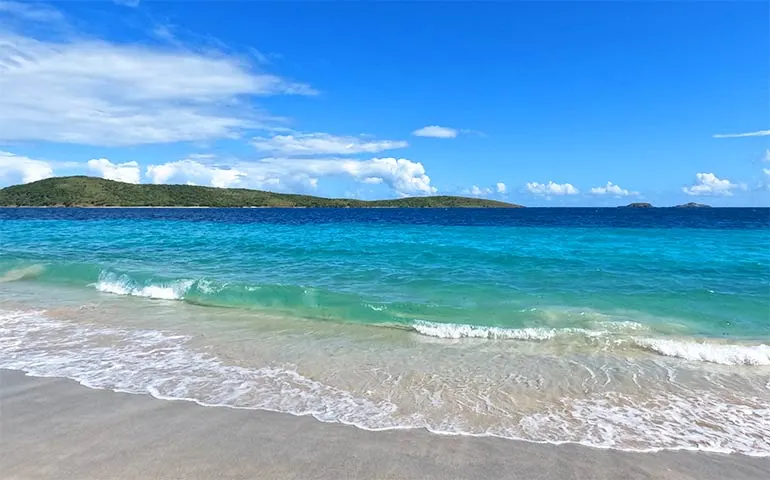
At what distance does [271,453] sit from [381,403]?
1956 millimetres

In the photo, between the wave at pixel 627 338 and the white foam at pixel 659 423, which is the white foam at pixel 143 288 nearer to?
the wave at pixel 627 338

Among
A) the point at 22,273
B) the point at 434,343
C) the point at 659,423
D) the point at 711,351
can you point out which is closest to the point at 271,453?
the point at 659,423

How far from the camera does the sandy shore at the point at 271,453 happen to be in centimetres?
486

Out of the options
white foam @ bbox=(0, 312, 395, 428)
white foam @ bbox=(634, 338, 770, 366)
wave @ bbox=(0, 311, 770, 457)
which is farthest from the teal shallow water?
wave @ bbox=(0, 311, 770, 457)

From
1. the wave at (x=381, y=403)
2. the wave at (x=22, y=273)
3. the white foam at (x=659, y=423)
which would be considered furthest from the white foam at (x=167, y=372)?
the wave at (x=22, y=273)

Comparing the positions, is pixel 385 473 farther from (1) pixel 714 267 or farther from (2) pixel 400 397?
(1) pixel 714 267

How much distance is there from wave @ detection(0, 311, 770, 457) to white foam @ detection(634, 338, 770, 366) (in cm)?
Answer: 205

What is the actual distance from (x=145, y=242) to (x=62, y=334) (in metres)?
24.5

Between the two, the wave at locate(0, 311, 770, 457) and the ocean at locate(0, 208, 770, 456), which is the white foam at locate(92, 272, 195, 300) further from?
the wave at locate(0, 311, 770, 457)

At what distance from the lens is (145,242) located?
108 ft

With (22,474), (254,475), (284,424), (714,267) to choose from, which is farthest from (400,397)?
(714,267)

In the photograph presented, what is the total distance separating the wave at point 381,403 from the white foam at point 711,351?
2051 millimetres

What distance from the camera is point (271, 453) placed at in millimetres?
5207

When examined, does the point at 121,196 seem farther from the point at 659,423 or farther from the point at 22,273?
the point at 659,423
